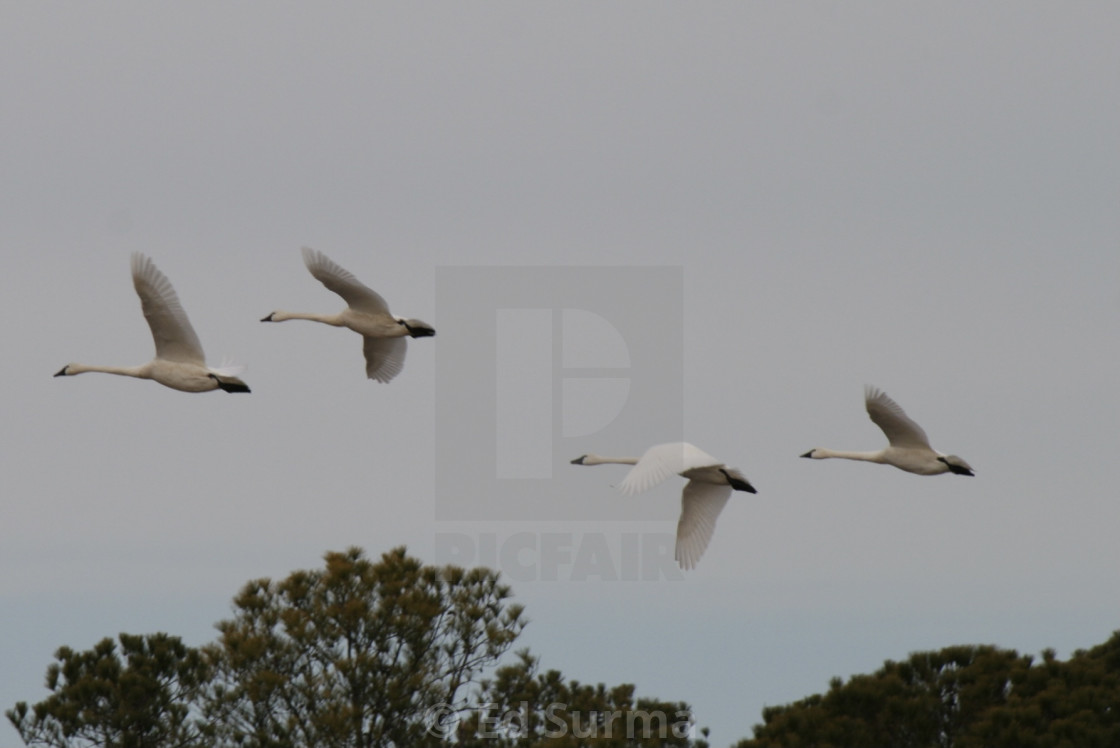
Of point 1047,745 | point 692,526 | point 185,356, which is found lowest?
point 1047,745

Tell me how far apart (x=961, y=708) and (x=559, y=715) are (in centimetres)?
689

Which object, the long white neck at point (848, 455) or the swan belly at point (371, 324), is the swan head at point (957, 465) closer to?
the long white neck at point (848, 455)

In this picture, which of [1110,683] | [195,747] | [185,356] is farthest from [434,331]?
[1110,683]

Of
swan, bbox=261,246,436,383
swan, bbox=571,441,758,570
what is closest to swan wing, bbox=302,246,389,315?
swan, bbox=261,246,436,383

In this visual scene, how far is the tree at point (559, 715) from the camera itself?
144ft

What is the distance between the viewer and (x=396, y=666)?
48.2 m

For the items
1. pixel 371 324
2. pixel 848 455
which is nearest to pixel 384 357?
pixel 371 324

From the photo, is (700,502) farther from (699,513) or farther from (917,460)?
(917,460)

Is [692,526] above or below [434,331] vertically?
below

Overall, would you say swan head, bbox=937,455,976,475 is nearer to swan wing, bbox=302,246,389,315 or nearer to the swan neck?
the swan neck

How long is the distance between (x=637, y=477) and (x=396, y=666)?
14.0m

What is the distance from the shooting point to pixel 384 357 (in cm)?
4600

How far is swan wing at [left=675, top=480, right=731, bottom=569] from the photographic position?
3825cm

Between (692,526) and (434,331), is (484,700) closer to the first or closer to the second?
(434,331)
